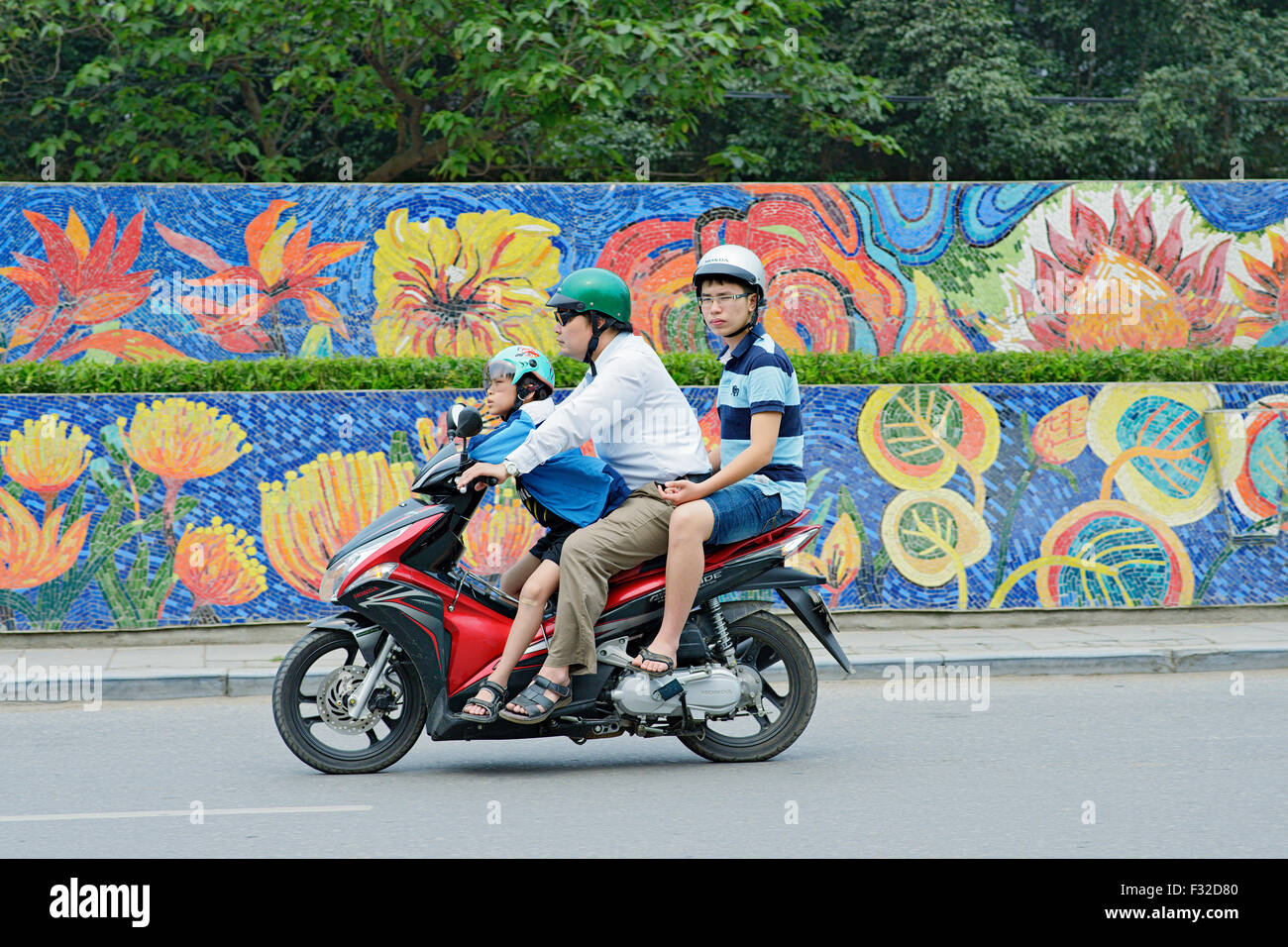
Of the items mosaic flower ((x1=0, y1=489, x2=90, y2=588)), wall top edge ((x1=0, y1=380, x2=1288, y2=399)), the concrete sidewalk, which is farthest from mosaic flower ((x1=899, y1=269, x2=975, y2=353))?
mosaic flower ((x1=0, y1=489, x2=90, y2=588))

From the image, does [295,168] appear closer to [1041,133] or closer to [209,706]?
[209,706]

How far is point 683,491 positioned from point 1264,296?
22.3ft

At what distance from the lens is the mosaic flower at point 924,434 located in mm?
9773

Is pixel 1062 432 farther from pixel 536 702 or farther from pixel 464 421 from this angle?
pixel 464 421

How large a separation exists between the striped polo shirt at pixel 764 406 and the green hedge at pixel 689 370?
12.8ft

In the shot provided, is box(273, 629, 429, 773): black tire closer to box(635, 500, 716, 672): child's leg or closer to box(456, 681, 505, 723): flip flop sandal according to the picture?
box(456, 681, 505, 723): flip flop sandal

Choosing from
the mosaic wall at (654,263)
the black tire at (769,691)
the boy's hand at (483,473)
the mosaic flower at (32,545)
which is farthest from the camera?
the mosaic wall at (654,263)

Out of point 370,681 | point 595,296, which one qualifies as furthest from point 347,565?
point 595,296

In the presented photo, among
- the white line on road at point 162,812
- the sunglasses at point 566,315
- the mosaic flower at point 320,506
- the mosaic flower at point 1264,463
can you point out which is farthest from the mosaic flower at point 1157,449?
the white line on road at point 162,812

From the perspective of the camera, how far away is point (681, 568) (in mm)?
5781

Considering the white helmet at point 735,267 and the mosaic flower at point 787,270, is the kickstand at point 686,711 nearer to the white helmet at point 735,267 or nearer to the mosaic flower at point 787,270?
the white helmet at point 735,267

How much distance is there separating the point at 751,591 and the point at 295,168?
10465mm

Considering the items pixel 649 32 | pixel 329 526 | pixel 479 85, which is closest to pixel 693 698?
pixel 329 526

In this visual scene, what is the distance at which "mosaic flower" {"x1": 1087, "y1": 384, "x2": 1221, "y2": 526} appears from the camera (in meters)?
9.87
